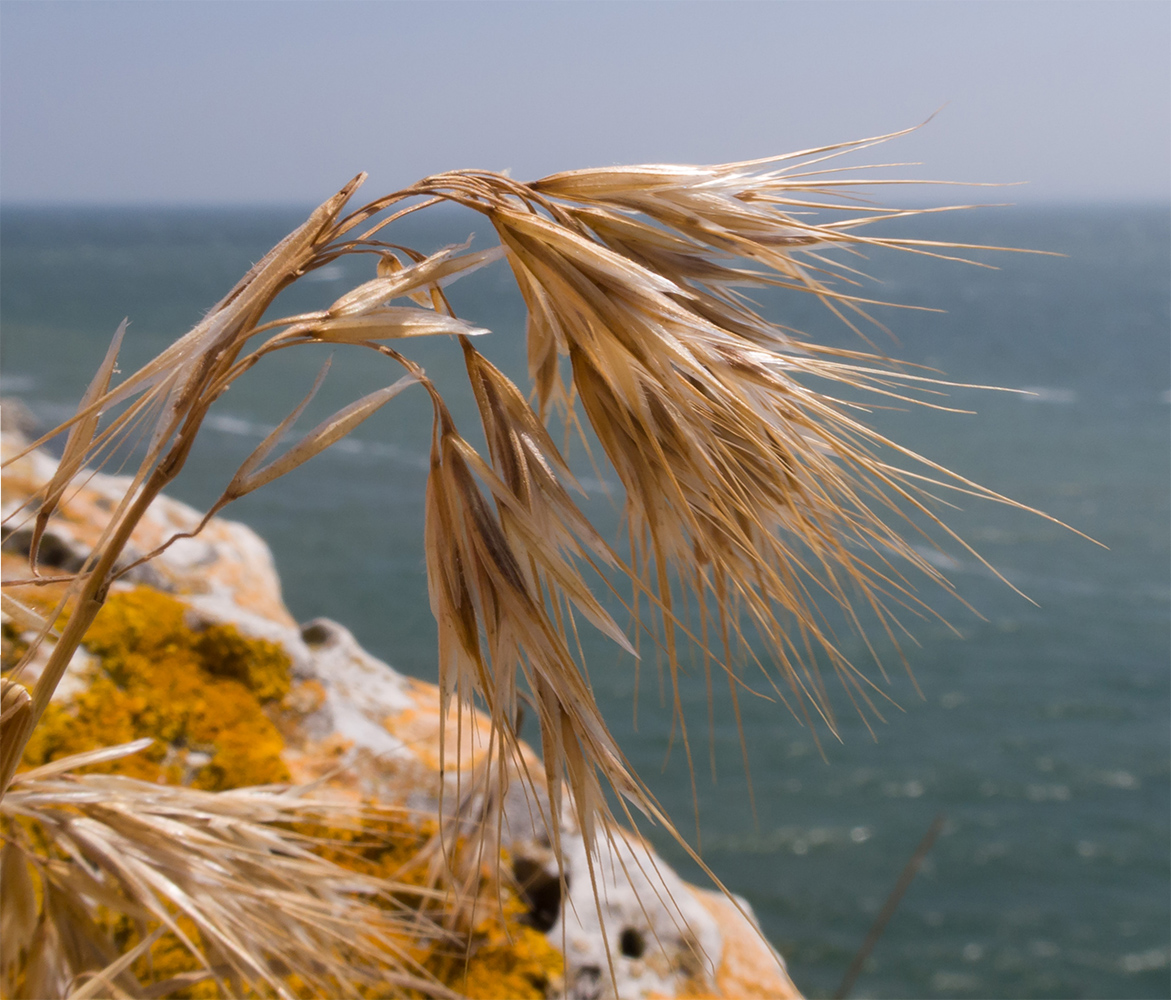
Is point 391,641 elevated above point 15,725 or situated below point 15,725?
below

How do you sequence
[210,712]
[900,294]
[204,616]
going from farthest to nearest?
[900,294] < [204,616] < [210,712]

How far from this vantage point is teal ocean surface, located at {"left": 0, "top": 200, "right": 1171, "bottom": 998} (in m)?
8.88

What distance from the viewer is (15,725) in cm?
106

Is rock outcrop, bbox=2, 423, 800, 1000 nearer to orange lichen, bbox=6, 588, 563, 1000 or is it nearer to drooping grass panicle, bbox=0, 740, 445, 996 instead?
orange lichen, bbox=6, 588, 563, 1000

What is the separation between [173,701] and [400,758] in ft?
2.32

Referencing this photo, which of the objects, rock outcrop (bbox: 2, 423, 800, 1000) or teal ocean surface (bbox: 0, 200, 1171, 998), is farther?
teal ocean surface (bbox: 0, 200, 1171, 998)

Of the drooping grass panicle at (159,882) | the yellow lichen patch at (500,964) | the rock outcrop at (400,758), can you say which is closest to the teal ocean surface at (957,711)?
the drooping grass panicle at (159,882)

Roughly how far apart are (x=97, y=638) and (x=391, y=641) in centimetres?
1089

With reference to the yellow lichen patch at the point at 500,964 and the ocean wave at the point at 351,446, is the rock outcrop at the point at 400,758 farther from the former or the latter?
the ocean wave at the point at 351,446

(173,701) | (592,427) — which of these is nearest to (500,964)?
Answer: (173,701)

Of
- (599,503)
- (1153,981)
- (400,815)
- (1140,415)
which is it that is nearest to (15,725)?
(400,815)

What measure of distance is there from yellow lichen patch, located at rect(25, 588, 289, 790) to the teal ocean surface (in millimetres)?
1529

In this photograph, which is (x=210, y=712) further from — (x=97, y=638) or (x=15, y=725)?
(x=15, y=725)

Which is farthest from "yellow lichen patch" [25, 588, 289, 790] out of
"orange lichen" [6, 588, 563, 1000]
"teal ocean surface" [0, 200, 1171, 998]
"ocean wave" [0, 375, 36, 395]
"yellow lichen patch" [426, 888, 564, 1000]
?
"ocean wave" [0, 375, 36, 395]
